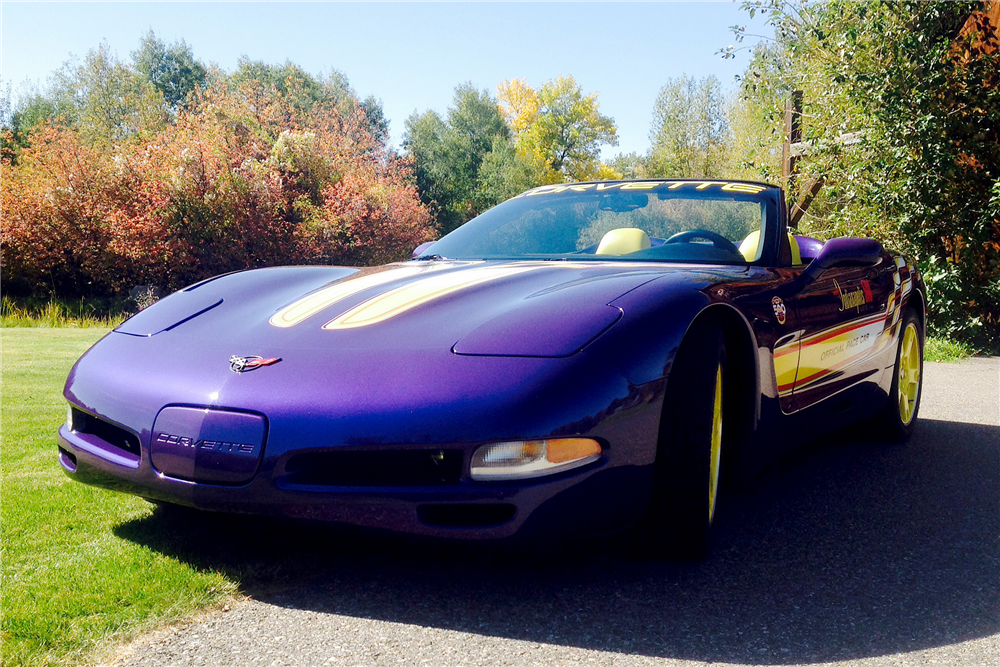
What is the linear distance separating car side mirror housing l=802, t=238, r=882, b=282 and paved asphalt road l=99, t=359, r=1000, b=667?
90 cm

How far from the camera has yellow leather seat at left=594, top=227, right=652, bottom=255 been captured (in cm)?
347

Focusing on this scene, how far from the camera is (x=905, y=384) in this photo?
15.2 feet

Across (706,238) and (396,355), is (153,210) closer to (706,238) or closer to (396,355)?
(706,238)

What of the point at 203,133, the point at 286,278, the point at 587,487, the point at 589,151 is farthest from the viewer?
the point at 589,151

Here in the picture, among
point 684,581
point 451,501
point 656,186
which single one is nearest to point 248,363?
point 451,501

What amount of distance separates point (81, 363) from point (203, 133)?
17.5 metres

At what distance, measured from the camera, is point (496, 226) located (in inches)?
149

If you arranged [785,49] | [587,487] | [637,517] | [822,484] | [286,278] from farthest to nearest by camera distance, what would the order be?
[785,49] → [822,484] → [286,278] → [637,517] → [587,487]

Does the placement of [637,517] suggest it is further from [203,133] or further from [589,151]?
[589,151]

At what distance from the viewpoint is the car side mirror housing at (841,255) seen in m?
3.39

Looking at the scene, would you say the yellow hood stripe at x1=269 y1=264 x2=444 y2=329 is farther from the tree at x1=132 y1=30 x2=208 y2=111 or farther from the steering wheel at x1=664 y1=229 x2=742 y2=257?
the tree at x1=132 y1=30 x2=208 y2=111

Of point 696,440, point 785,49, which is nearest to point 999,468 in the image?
point 696,440

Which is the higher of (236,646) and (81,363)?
(81,363)

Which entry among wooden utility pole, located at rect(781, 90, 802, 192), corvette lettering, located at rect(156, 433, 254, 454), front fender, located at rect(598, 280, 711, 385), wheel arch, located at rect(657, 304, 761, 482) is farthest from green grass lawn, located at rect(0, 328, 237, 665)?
wooden utility pole, located at rect(781, 90, 802, 192)
